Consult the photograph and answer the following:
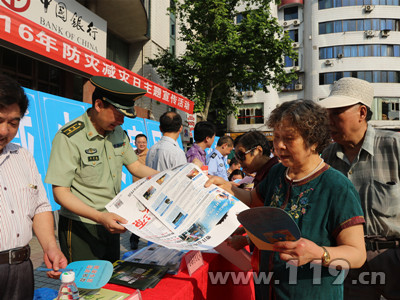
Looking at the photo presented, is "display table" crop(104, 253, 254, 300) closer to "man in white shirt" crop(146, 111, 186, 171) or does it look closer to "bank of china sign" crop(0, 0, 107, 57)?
"man in white shirt" crop(146, 111, 186, 171)

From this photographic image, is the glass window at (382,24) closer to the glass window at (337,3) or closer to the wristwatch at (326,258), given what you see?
the glass window at (337,3)

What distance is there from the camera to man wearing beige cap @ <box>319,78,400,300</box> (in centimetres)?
170

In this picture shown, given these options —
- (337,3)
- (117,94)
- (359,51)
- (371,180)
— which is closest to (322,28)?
(337,3)

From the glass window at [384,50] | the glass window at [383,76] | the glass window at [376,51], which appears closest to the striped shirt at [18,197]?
the glass window at [383,76]

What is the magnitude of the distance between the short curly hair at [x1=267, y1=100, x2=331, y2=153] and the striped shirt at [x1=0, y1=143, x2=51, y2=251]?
1.25 meters

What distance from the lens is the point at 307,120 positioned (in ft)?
4.16

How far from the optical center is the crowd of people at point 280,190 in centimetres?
121

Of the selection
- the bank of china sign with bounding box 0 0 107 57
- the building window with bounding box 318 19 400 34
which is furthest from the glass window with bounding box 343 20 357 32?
the bank of china sign with bounding box 0 0 107 57

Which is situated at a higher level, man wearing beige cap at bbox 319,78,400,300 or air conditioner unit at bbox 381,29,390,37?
air conditioner unit at bbox 381,29,390,37

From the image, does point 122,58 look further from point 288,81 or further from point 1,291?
point 1,291

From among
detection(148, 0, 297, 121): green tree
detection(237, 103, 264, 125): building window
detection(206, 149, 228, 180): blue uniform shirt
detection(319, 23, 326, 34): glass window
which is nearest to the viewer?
detection(206, 149, 228, 180): blue uniform shirt

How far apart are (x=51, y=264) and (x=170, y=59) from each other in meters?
13.7

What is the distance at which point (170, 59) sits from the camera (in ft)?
46.1

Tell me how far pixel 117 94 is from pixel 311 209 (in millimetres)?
1264
